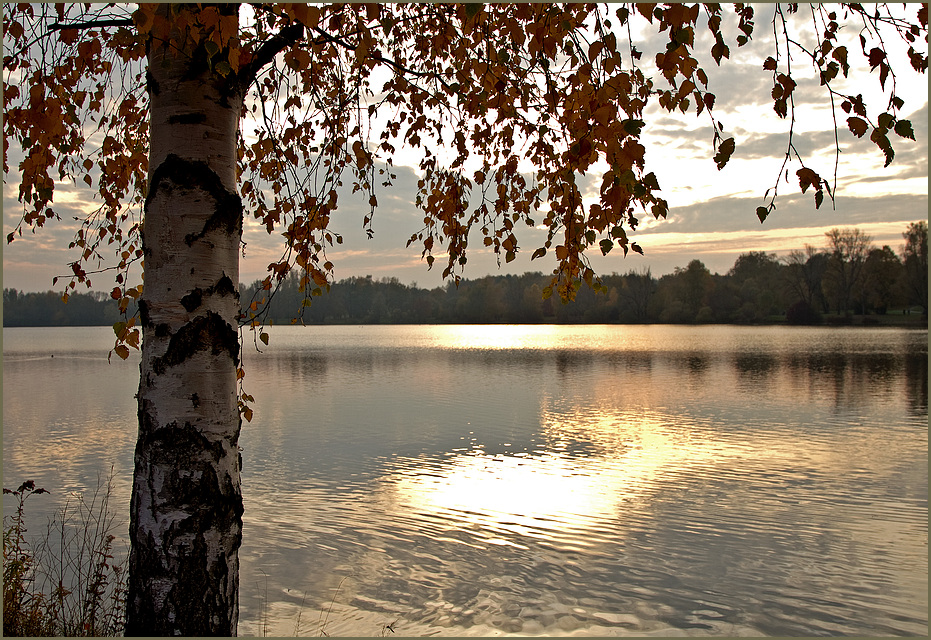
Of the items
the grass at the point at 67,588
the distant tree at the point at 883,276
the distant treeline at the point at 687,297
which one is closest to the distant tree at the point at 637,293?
the distant treeline at the point at 687,297

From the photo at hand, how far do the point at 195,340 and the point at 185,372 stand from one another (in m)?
0.12

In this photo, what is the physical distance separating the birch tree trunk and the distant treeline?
44525 millimetres

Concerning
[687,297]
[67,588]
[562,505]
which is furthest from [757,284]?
[67,588]

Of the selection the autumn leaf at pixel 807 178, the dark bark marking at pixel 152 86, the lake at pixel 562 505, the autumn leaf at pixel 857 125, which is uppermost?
the dark bark marking at pixel 152 86

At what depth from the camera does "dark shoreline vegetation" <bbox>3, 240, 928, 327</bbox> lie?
59.7 m

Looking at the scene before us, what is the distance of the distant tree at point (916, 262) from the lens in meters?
53.4

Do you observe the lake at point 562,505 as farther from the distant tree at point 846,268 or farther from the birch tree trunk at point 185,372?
the distant tree at point 846,268

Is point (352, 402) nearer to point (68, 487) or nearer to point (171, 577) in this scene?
point (68, 487)

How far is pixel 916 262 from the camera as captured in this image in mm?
54469

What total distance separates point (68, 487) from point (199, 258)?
24.3 feet

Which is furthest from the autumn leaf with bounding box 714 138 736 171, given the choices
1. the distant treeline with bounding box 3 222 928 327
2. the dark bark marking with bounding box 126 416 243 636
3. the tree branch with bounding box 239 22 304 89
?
the distant treeline with bounding box 3 222 928 327

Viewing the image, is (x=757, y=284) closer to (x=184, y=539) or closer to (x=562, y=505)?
(x=562, y=505)

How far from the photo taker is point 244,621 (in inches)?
185

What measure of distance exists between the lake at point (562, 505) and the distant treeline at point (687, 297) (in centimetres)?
3336
